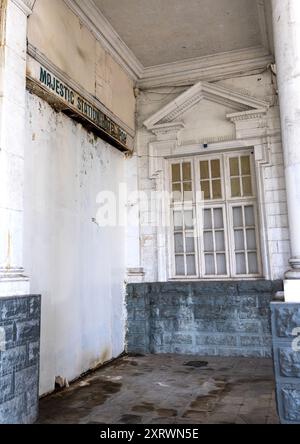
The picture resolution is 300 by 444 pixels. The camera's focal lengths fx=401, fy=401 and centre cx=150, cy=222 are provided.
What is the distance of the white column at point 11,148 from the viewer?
A: 3172 mm

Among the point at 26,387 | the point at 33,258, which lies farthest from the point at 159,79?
the point at 26,387

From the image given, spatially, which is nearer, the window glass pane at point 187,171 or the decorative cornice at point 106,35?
the decorative cornice at point 106,35

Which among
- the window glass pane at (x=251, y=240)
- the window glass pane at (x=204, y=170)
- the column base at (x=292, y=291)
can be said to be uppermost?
the window glass pane at (x=204, y=170)

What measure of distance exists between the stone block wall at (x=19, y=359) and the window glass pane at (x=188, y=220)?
3398 millimetres

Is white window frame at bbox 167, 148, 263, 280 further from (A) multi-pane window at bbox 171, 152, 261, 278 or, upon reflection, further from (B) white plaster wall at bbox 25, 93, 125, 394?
(B) white plaster wall at bbox 25, 93, 125, 394

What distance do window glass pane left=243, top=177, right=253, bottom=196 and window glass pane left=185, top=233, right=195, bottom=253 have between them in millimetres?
1072

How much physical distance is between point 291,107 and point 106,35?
11.4ft

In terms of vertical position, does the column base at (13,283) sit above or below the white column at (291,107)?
below

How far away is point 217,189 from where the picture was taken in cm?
621

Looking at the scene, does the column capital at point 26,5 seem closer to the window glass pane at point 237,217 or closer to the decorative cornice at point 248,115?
the decorative cornice at point 248,115

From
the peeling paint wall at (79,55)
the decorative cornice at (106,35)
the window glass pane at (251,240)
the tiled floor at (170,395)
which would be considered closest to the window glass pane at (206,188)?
the window glass pane at (251,240)

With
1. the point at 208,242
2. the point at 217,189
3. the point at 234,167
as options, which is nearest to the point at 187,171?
the point at 217,189

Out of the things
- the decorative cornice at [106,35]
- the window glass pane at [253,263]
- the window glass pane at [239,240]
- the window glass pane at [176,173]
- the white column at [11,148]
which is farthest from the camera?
the window glass pane at [176,173]
